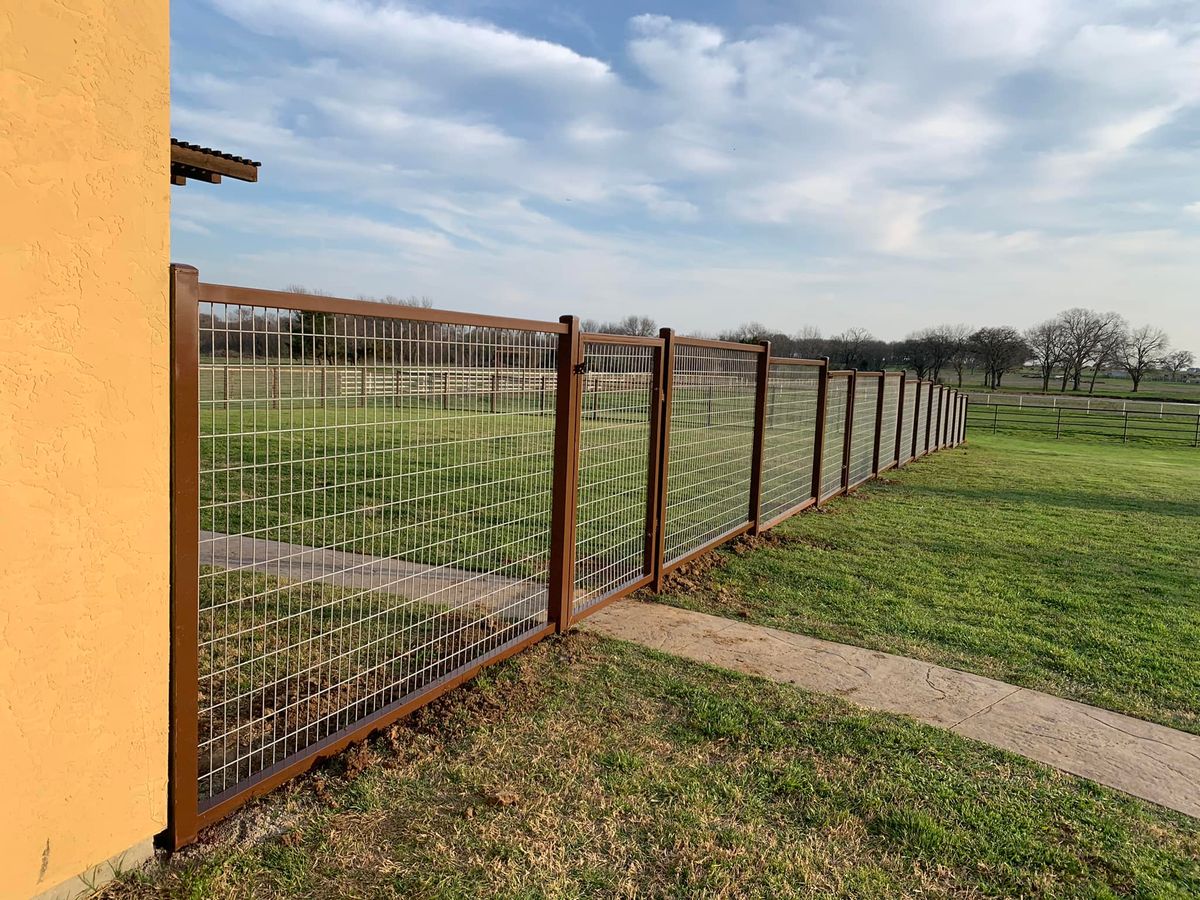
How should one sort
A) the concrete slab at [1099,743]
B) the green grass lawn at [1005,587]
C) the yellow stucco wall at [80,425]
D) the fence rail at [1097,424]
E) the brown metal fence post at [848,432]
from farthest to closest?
the fence rail at [1097,424]
the brown metal fence post at [848,432]
the green grass lawn at [1005,587]
the concrete slab at [1099,743]
the yellow stucco wall at [80,425]

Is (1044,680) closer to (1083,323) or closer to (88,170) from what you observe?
(88,170)

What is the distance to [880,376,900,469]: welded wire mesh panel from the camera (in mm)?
13039

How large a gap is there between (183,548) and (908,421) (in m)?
15.0

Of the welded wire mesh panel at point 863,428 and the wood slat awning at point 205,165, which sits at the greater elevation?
the wood slat awning at point 205,165

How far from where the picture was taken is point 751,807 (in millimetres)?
3004

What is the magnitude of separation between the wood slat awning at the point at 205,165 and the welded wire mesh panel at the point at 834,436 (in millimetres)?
7558

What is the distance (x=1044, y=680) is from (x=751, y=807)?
242 centimetres

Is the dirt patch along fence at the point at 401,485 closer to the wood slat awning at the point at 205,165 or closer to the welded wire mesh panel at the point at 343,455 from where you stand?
the welded wire mesh panel at the point at 343,455

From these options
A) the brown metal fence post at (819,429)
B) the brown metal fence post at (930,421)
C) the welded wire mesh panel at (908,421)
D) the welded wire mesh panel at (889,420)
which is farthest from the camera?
the brown metal fence post at (930,421)

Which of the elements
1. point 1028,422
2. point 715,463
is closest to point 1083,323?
point 1028,422

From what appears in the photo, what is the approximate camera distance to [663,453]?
19.0ft

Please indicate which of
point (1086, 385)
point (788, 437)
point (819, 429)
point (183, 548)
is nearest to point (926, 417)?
point (819, 429)

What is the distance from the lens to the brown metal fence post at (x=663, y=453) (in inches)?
222

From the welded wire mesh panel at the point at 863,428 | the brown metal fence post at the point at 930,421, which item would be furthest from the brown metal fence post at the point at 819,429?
the brown metal fence post at the point at 930,421
